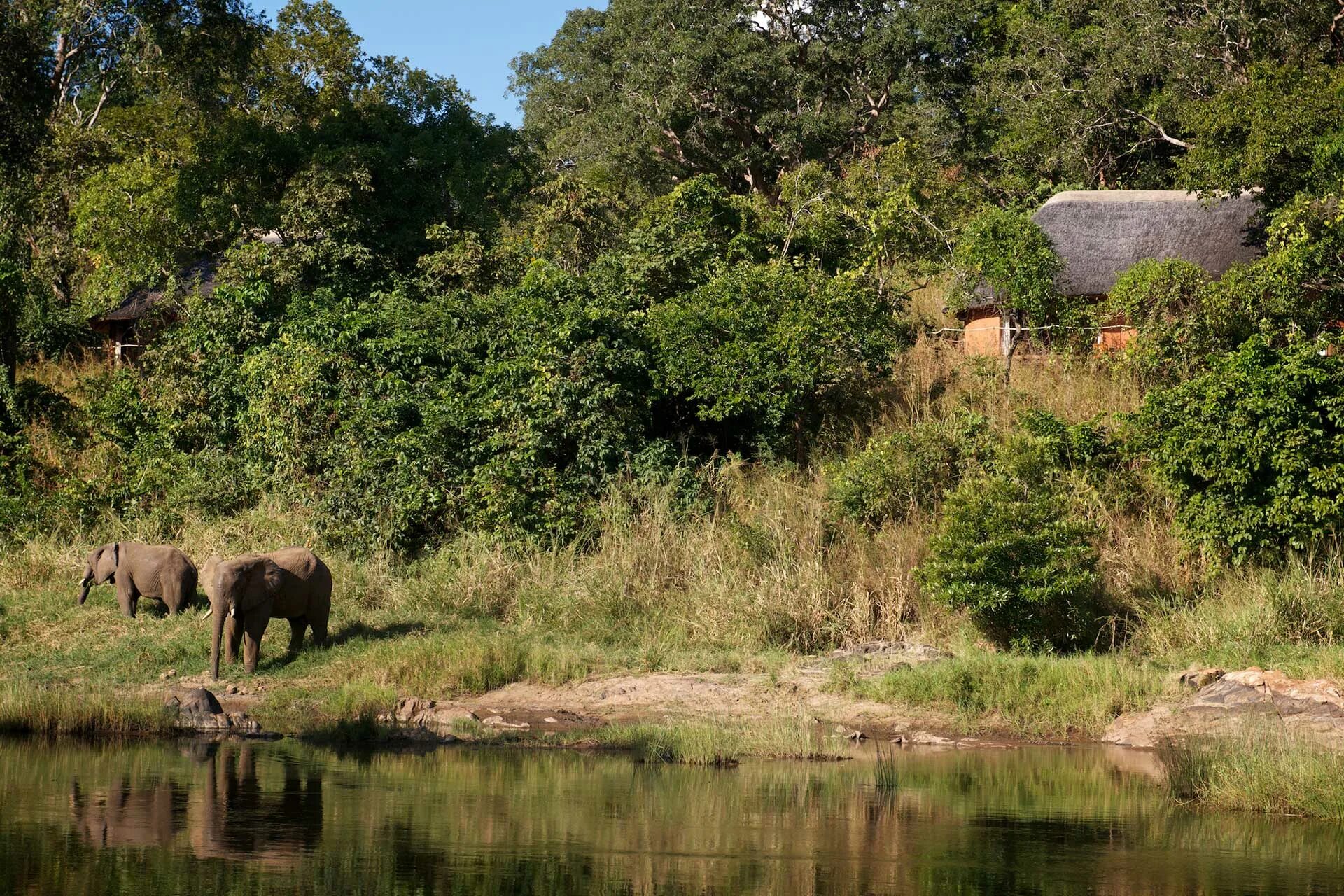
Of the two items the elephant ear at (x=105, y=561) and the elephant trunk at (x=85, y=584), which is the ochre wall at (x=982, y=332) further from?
the elephant trunk at (x=85, y=584)

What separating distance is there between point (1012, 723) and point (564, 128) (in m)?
28.8

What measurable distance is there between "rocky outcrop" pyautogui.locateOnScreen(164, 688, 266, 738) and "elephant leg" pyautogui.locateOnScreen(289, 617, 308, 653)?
7.97 ft

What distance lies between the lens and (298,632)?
15.2m

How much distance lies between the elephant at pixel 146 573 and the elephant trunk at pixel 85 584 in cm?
26

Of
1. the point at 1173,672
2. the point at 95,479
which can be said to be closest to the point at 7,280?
the point at 95,479

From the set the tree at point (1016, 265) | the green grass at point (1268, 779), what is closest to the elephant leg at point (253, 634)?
the green grass at point (1268, 779)

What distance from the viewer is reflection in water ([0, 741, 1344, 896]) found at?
25.8 ft

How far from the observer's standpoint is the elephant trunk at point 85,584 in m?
16.5

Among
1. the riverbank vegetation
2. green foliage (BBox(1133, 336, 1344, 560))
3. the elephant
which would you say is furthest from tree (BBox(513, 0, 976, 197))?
A: the elephant

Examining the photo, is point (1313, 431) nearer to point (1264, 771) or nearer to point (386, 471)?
point (1264, 771)

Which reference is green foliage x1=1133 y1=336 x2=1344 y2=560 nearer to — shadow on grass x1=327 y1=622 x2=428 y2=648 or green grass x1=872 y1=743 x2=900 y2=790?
green grass x1=872 y1=743 x2=900 y2=790

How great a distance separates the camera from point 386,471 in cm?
1906

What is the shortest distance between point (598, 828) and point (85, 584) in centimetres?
973

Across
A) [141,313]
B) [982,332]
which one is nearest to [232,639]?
[982,332]
